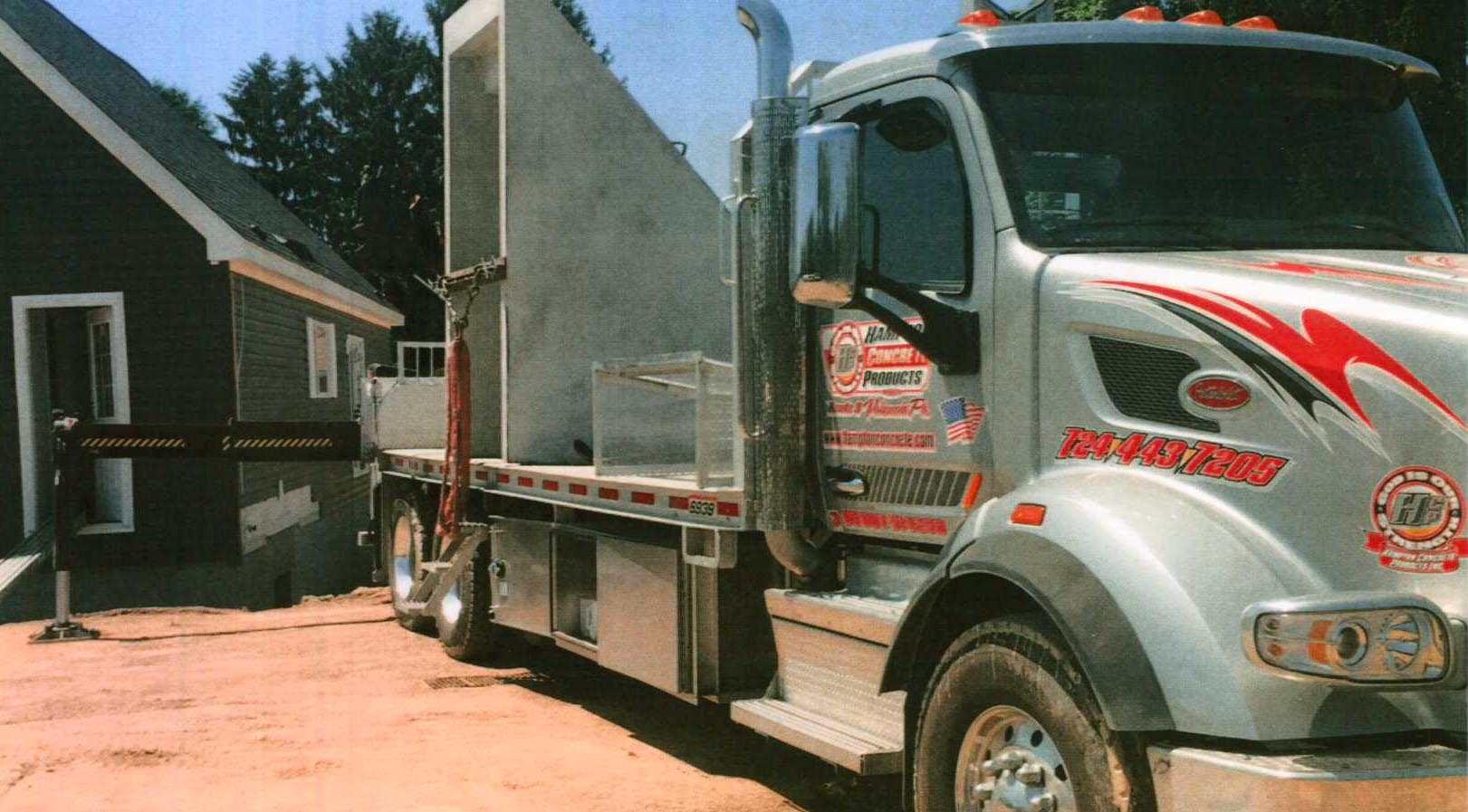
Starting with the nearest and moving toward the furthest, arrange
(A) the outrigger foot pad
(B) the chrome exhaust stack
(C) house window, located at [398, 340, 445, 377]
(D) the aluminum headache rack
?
(B) the chrome exhaust stack < (D) the aluminum headache rack < (A) the outrigger foot pad < (C) house window, located at [398, 340, 445, 377]

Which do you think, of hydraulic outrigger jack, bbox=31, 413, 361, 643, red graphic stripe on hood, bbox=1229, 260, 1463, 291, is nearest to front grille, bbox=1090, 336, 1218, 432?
red graphic stripe on hood, bbox=1229, 260, 1463, 291

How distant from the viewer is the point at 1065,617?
3.83 m

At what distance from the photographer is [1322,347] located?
12.0 ft

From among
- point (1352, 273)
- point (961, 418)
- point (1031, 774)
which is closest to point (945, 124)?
point (961, 418)

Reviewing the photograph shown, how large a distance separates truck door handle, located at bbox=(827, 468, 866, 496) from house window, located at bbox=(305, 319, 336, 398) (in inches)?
629

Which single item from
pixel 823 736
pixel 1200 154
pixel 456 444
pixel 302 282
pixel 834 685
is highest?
pixel 302 282

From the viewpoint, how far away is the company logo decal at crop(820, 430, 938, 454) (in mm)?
4961

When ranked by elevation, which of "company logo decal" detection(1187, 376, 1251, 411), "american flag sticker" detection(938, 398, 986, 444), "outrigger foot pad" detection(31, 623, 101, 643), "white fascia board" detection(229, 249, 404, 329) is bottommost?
"outrigger foot pad" detection(31, 623, 101, 643)

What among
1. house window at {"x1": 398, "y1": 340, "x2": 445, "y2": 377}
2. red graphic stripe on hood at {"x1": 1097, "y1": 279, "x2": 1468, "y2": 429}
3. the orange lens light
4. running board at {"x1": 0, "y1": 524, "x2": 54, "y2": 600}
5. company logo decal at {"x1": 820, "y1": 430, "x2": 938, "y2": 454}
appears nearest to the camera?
red graphic stripe on hood at {"x1": 1097, "y1": 279, "x2": 1468, "y2": 429}

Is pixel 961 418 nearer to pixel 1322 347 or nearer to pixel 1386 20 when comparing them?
pixel 1322 347

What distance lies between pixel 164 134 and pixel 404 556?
35.5 feet

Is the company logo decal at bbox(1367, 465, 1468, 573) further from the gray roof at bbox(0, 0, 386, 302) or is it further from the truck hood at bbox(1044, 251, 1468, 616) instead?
the gray roof at bbox(0, 0, 386, 302)

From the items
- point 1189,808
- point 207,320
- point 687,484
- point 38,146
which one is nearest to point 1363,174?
point 1189,808

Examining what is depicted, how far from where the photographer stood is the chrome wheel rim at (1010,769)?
12.9ft
